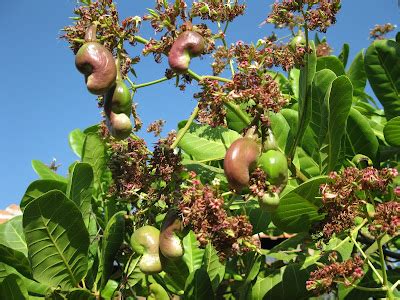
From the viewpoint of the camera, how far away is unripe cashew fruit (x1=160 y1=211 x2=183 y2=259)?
178cm

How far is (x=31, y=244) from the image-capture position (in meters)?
2.21

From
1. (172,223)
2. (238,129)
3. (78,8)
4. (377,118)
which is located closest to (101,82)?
(78,8)

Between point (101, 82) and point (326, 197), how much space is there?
0.78m

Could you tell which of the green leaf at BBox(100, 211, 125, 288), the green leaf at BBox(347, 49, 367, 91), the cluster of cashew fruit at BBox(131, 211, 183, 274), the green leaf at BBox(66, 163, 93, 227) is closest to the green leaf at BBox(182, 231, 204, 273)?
the green leaf at BBox(100, 211, 125, 288)

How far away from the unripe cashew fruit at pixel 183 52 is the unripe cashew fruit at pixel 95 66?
19 centimetres

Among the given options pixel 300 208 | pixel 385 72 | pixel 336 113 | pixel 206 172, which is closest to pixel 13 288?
pixel 206 172

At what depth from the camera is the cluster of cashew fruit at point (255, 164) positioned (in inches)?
64.7

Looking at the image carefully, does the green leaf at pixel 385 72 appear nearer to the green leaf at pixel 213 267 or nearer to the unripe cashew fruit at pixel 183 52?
the green leaf at pixel 213 267

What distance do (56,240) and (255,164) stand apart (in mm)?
950

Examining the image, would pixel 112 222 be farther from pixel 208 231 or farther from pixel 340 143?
pixel 340 143

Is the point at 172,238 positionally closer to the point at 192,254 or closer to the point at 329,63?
the point at 192,254

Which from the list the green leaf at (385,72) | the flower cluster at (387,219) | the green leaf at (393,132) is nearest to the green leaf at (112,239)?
the flower cluster at (387,219)

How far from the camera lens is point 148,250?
185cm

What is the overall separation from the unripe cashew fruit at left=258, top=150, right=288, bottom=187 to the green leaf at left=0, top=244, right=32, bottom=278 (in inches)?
49.6
